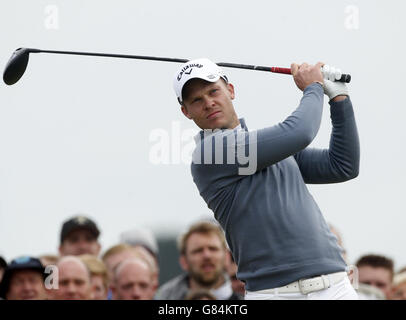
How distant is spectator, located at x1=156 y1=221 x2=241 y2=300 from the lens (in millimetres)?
7691

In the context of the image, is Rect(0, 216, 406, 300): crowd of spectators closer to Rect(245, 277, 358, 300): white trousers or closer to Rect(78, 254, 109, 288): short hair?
Rect(78, 254, 109, 288): short hair

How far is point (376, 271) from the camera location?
841 cm

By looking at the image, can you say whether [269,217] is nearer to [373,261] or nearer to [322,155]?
[322,155]

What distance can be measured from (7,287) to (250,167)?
3118 millimetres

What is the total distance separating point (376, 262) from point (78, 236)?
9.27 ft

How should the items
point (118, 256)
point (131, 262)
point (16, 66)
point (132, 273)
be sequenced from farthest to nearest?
point (118, 256)
point (131, 262)
point (132, 273)
point (16, 66)

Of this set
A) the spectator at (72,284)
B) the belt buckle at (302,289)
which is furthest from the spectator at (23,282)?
the belt buckle at (302,289)

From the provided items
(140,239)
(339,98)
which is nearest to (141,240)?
(140,239)

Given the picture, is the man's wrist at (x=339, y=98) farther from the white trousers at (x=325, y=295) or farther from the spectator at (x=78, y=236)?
the spectator at (x=78, y=236)

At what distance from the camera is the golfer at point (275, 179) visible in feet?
15.1

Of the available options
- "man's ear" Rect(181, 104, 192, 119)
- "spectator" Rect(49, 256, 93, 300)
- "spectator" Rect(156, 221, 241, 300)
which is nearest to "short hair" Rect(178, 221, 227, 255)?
"spectator" Rect(156, 221, 241, 300)

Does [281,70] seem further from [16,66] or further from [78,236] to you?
[78,236]

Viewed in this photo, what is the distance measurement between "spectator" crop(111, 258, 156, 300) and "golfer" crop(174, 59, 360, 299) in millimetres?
2586
